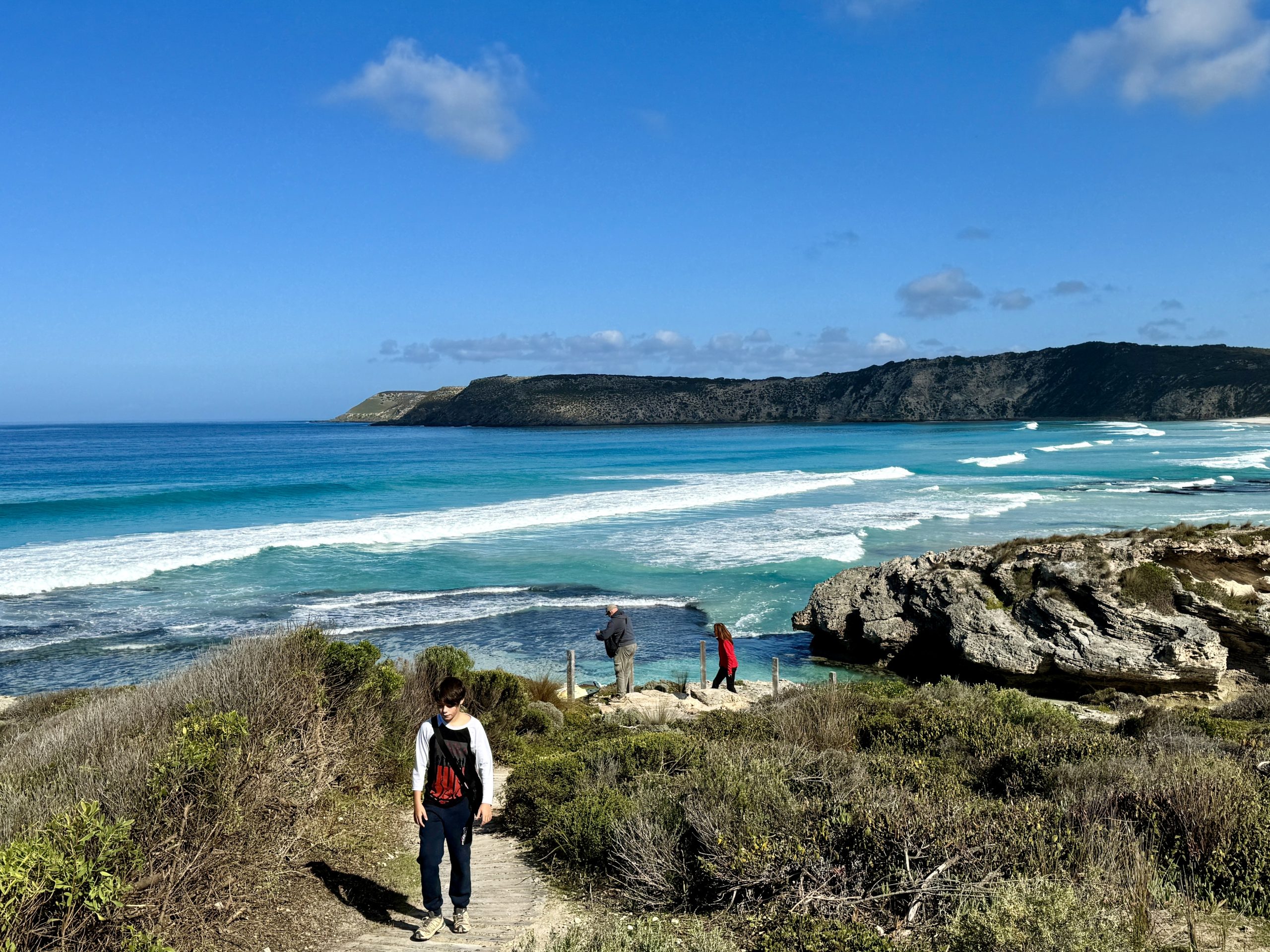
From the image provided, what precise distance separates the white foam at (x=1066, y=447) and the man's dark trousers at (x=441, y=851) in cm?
7450

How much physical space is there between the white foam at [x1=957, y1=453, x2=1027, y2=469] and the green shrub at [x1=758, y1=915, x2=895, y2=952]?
56.2 m

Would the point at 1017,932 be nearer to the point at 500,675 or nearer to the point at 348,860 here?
the point at 348,860

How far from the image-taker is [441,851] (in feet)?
16.7

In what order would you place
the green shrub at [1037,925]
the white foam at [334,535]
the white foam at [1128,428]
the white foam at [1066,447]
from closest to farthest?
the green shrub at [1037,925] < the white foam at [334,535] < the white foam at [1066,447] < the white foam at [1128,428]

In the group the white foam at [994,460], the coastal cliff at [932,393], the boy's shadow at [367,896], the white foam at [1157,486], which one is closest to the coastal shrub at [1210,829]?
the boy's shadow at [367,896]

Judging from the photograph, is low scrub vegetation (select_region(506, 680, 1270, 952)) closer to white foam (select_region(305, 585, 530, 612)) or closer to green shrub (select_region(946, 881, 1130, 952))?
green shrub (select_region(946, 881, 1130, 952))

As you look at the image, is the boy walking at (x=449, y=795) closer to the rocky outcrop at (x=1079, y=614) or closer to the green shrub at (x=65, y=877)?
the green shrub at (x=65, y=877)

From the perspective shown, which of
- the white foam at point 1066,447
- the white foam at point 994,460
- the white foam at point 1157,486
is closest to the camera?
the white foam at point 1157,486

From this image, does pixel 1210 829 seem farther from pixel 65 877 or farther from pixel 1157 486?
pixel 1157 486

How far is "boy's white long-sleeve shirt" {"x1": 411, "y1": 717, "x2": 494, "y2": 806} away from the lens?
504cm

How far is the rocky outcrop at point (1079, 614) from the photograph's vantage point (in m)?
12.8

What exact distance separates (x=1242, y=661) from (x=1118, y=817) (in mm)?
9773

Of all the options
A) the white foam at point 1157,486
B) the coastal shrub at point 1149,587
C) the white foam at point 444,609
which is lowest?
the white foam at point 444,609

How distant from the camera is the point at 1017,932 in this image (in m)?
3.80
